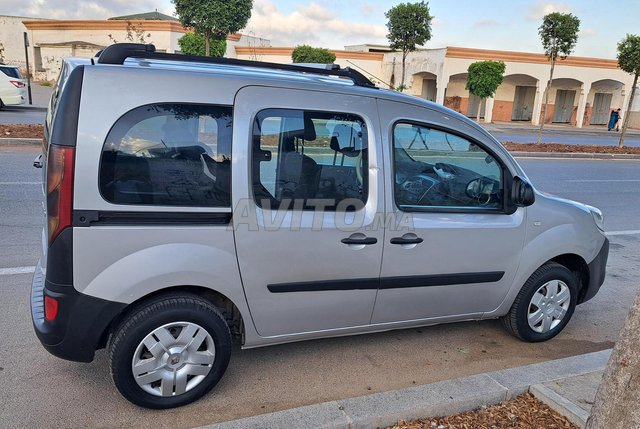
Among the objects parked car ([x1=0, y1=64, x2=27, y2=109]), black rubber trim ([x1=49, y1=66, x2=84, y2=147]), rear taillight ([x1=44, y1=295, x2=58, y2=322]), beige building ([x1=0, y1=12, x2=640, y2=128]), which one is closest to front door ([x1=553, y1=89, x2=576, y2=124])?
beige building ([x1=0, y1=12, x2=640, y2=128])

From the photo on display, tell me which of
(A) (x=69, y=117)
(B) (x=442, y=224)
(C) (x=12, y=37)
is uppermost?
(C) (x=12, y=37)

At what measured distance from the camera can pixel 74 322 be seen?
8.36 feet

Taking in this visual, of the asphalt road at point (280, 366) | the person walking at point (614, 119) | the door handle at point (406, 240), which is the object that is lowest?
the asphalt road at point (280, 366)

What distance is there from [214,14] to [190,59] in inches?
444

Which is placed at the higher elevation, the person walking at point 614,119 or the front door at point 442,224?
the person walking at point 614,119

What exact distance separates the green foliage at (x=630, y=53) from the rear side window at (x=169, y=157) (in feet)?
67.4

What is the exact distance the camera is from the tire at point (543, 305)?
3.66m

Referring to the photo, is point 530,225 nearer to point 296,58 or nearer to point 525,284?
point 525,284

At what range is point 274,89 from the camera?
9.10 feet

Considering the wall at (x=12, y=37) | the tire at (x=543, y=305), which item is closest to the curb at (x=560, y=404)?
the tire at (x=543, y=305)

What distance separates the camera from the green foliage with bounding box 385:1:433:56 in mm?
20172

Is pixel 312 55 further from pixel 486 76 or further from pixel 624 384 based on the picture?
pixel 624 384

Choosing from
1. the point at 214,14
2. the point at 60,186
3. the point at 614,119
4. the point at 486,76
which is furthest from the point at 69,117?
the point at 614,119

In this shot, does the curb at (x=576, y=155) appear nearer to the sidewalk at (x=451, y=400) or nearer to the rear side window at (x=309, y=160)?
the sidewalk at (x=451, y=400)
